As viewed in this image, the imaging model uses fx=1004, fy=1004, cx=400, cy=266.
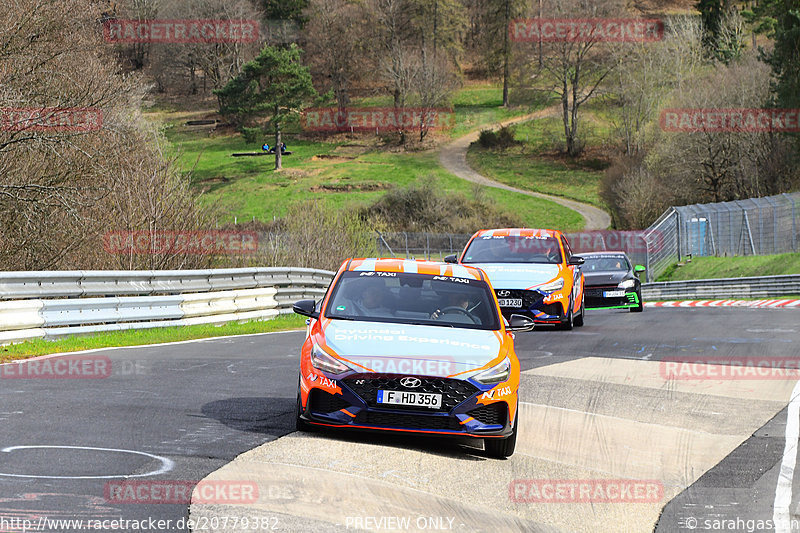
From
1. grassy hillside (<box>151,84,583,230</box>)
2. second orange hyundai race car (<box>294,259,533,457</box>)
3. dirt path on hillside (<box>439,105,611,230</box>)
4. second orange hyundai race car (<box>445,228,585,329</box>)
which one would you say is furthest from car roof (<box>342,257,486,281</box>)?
dirt path on hillside (<box>439,105,611,230</box>)

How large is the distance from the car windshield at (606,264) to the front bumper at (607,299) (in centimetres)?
86

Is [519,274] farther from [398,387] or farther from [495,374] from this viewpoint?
[398,387]

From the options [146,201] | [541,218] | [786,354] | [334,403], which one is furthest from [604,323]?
[541,218]

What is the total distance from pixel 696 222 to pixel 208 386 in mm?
36197

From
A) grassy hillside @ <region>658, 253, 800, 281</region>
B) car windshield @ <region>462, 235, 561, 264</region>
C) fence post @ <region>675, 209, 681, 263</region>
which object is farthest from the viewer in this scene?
fence post @ <region>675, 209, 681, 263</region>

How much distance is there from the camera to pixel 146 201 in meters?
22.2

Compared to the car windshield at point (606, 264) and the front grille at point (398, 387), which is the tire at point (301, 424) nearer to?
the front grille at point (398, 387)

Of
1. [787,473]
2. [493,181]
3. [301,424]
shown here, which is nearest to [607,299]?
[787,473]

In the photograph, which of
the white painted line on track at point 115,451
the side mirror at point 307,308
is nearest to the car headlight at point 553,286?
the side mirror at point 307,308

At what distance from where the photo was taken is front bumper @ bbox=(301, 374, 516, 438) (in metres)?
7.34

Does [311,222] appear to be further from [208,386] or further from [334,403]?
[334,403]

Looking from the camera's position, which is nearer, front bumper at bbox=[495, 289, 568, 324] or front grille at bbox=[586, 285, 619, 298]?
front bumper at bbox=[495, 289, 568, 324]

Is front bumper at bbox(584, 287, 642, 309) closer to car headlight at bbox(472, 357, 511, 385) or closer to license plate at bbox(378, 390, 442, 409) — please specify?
car headlight at bbox(472, 357, 511, 385)

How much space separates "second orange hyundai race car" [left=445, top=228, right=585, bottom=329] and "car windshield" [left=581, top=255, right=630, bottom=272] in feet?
16.7
